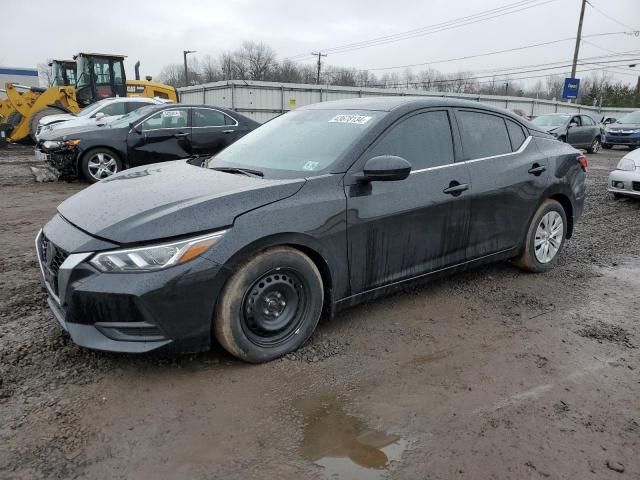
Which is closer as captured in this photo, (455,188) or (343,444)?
(343,444)

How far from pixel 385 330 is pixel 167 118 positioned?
24.6ft

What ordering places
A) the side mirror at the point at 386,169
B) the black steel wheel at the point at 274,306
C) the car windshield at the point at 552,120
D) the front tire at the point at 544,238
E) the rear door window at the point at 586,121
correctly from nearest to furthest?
1. the black steel wheel at the point at 274,306
2. the side mirror at the point at 386,169
3. the front tire at the point at 544,238
4. the car windshield at the point at 552,120
5. the rear door window at the point at 586,121

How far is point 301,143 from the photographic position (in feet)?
12.1

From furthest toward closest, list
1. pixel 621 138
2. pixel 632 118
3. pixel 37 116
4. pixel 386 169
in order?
pixel 632 118 < pixel 621 138 < pixel 37 116 < pixel 386 169

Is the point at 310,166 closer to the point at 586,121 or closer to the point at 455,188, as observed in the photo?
the point at 455,188

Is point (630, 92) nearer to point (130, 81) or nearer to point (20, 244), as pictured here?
point (130, 81)

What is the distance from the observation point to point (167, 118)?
9.52 m

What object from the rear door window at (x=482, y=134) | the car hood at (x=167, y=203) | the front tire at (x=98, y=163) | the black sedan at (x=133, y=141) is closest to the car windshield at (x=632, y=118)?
the black sedan at (x=133, y=141)

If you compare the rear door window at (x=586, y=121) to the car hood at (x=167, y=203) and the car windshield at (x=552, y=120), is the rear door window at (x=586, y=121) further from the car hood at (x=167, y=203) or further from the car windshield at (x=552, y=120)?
the car hood at (x=167, y=203)

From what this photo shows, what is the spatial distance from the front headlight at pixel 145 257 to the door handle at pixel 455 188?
2025 mm

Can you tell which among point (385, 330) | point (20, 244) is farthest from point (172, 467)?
point (20, 244)

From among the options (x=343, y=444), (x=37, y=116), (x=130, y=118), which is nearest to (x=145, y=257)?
(x=343, y=444)

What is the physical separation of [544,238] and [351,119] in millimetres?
2390

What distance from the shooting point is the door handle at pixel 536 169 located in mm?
4453
